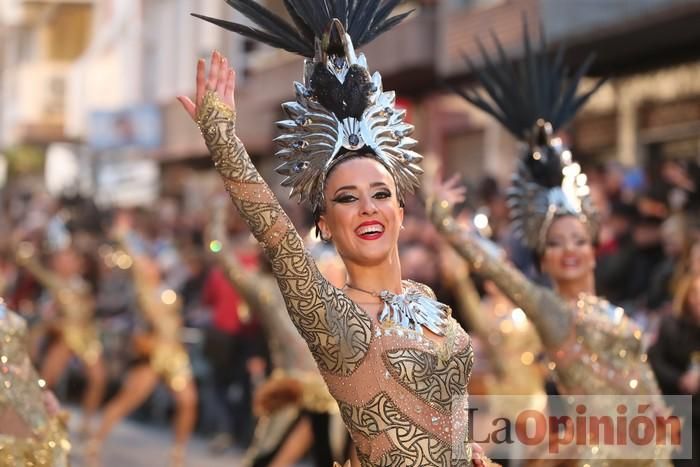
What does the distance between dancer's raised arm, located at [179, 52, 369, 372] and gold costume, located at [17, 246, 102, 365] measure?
1097 centimetres

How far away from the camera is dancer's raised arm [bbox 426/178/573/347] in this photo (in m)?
6.26

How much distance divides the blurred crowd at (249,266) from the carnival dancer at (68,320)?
83mm

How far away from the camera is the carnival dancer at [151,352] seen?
12.3m

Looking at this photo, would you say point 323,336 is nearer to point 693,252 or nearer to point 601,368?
point 601,368

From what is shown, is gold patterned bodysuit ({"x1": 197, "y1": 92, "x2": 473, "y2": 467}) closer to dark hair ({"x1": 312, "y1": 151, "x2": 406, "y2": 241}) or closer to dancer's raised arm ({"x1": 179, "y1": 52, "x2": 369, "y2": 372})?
dancer's raised arm ({"x1": 179, "y1": 52, "x2": 369, "y2": 372})

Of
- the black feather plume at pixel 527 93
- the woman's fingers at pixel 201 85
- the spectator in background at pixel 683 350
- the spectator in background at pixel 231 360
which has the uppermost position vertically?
the black feather plume at pixel 527 93

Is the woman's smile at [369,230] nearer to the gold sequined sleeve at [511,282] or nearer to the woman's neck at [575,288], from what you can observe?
the gold sequined sleeve at [511,282]

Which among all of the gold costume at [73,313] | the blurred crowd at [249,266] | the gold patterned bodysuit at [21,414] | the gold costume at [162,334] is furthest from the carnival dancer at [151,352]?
the gold patterned bodysuit at [21,414]

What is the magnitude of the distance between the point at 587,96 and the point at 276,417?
324 cm

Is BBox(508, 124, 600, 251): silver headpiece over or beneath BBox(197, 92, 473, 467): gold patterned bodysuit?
over

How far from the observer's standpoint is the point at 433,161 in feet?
25.2

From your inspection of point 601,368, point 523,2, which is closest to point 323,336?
point 601,368

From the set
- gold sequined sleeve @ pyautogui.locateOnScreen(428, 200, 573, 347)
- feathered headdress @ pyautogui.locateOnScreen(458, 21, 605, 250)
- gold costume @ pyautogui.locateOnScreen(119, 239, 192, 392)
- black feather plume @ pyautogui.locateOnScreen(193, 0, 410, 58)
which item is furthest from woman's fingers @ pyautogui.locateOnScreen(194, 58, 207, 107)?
gold costume @ pyautogui.locateOnScreen(119, 239, 192, 392)

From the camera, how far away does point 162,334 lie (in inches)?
495
